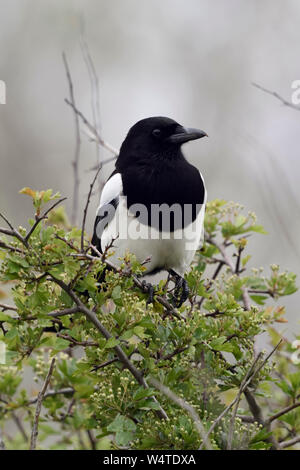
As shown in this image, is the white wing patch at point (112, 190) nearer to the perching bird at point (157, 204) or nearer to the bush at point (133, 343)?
the perching bird at point (157, 204)

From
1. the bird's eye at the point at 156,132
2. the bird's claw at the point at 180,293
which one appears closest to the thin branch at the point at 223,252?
the bird's claw at the point at 180,293

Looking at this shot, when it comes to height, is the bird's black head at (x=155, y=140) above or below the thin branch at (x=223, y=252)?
above

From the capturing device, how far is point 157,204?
3221 mm

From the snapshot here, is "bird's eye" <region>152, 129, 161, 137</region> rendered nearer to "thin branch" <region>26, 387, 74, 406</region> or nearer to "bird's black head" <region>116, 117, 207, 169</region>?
"bird's black head" <region>116, 117, 207, 169</region>

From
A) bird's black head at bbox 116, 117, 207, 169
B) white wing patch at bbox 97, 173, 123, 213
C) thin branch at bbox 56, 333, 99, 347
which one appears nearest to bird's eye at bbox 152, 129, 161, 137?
bird's black head at bbox 116, 117, 207, 169

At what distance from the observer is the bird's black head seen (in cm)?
345

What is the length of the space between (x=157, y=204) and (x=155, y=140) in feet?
1.37

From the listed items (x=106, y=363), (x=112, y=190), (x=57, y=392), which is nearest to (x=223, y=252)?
(x=112, y=190)

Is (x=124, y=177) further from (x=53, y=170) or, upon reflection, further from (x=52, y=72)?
(x=52, y=72)

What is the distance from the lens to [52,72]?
7766 mm

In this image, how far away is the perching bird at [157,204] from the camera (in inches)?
127

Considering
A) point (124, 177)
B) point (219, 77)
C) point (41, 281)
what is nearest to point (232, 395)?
point (124, 177)

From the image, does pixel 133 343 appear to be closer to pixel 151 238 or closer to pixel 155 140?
pixel 151 238
